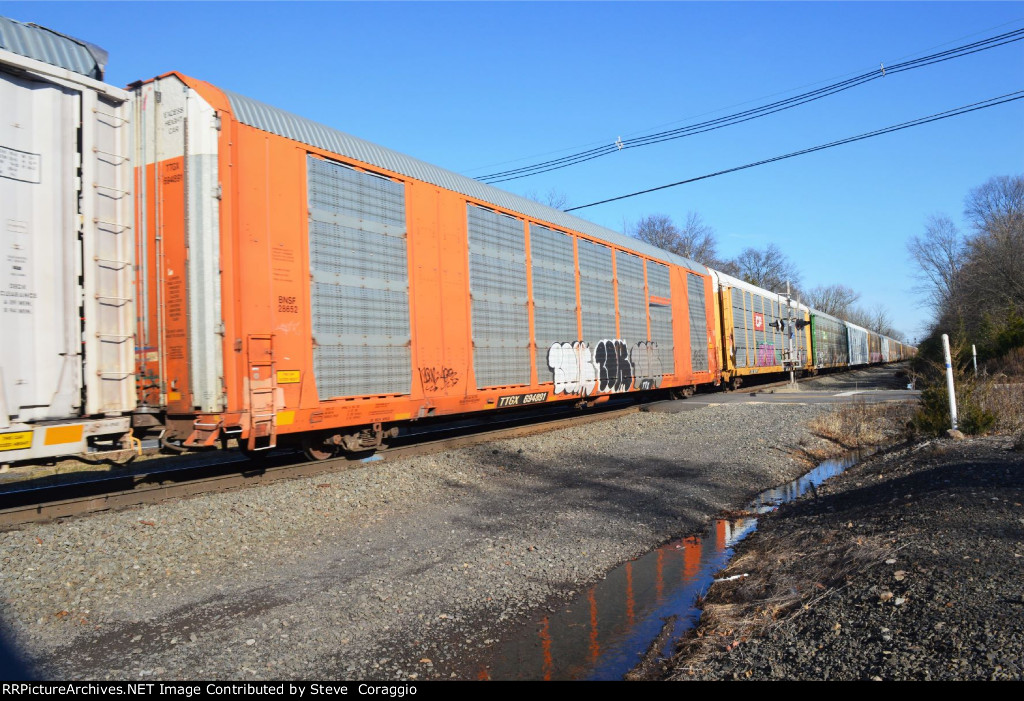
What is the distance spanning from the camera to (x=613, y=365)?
13656 mm

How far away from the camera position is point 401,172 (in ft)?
28.9

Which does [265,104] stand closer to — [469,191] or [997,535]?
[469,191]

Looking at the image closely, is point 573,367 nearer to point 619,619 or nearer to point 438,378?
point 438,378

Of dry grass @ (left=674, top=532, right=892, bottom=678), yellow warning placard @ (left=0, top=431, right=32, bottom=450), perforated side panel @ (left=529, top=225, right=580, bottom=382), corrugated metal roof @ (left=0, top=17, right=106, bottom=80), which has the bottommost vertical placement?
dry grass @ (left=674, top=532, right=892, bottom=678)

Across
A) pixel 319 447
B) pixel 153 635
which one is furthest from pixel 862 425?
pixel 153 635

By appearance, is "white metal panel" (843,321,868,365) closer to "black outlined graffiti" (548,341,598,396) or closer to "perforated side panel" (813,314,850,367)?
"perforated side panel" (813,314,850,367)

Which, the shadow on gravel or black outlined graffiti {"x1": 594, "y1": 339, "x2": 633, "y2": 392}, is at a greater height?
black outlined graffiti {"x1": 594, "y1": 339, "x2": 633, "y2": 392}

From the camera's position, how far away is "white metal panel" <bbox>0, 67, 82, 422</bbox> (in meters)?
4.76

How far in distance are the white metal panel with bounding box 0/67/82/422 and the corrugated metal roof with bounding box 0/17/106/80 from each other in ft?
0.97

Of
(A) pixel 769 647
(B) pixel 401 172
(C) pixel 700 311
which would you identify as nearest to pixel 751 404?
(C) pixel 700 311

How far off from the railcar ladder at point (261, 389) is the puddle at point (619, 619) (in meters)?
3.63

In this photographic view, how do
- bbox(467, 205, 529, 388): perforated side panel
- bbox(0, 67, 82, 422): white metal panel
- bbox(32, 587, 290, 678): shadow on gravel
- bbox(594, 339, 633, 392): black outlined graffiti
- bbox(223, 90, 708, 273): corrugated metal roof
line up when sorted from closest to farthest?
bbox(32, 587, 290, 678): shadow on gravel → bbox(0, 67, 82, 422): white metal panel → bbox(223, 90, 708, 273): corrugated metal roof → bbox(467, 205, 529, 388): perforated side panel → bbox(594, 339, 633, 392): black outlined graffiti

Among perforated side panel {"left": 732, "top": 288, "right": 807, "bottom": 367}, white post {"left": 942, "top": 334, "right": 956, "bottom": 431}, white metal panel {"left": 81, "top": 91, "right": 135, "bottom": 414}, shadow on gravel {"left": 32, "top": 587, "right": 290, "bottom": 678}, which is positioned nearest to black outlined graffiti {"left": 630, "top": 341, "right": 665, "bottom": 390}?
white post {"left": 942, "top": 334, "right": 956, "bottom": 431}

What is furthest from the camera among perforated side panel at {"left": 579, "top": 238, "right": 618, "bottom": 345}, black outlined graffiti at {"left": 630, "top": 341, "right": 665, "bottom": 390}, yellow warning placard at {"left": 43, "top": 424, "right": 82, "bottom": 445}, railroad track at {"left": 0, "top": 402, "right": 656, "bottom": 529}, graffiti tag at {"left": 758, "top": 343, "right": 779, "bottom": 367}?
graffiti tag at {"left": 758, "top": 343, "right": 779, "bottom": 367}
